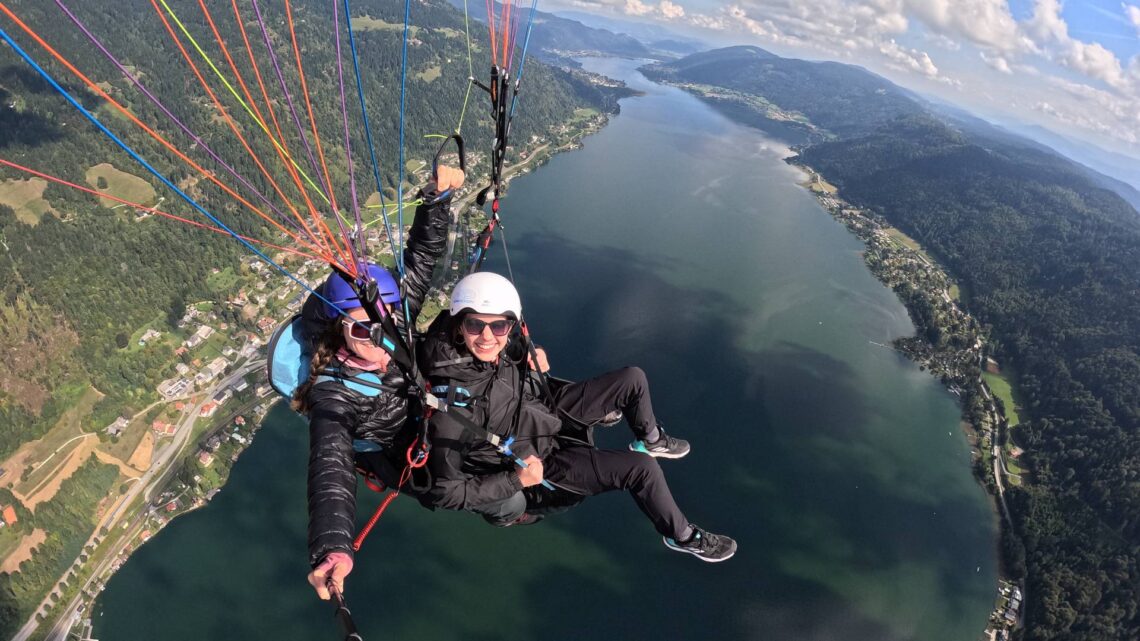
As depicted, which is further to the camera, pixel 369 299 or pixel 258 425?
pixel 258 425

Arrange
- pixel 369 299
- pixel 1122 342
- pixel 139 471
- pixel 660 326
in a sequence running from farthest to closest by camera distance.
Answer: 1. pixel 1122 342
2. pixel 660 326
3. pixel 139 471
4. pixel 369 299

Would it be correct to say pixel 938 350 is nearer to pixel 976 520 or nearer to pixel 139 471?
pixel 976 520

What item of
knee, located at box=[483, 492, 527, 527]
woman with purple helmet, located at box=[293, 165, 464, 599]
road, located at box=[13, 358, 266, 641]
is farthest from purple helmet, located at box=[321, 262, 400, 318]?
road, located at box=[13, 358, 266, 641]

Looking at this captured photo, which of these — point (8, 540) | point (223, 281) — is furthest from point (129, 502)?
point (223, 281)

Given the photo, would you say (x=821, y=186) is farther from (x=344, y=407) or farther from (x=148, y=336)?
(x=344, y=407)

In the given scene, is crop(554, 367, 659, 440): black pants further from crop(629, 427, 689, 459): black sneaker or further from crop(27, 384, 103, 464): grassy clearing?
crop(27, 384, 103, 464): grassy clearing

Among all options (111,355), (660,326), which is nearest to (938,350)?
(660,326)
